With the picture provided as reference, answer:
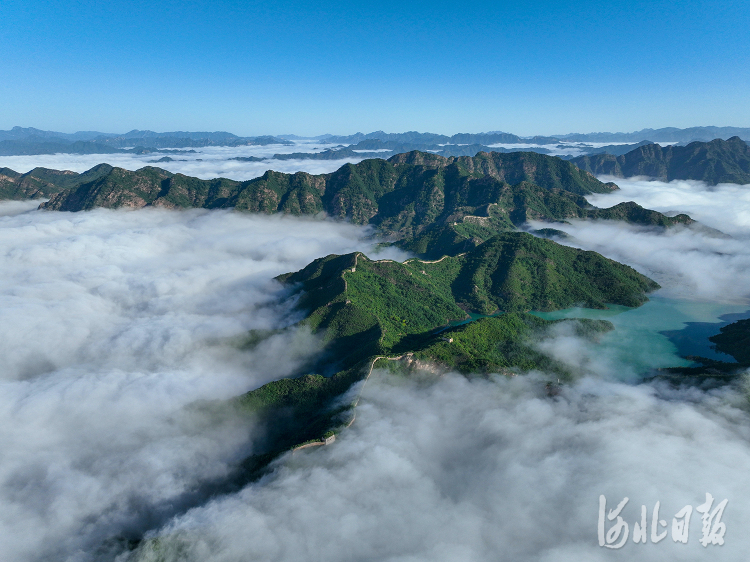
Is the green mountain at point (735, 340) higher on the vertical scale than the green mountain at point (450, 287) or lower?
lower

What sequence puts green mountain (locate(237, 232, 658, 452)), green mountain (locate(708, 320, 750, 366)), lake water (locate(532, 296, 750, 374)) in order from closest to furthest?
green mountain (locate(237, 232, 658, 452))
green mountain (locate(708, 320, 750, 366))
lake water (locate(532, 296, 750, 374))

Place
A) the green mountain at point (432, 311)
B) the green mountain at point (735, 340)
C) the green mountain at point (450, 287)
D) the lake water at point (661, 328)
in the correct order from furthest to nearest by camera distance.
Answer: the green mountain at point (450, 287), the lake water at point (661, 328), the green mountain at point (735, 340), the green mountain at point (432, 311)

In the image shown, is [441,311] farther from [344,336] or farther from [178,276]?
[178,276]

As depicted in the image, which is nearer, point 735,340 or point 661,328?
point 735,340

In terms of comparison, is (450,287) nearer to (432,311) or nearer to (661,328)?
(432,311)

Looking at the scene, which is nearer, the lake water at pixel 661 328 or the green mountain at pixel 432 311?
the green mountain at pixel 432 311

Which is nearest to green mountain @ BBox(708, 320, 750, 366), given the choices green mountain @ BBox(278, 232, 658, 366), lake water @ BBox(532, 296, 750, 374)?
lake water @ BBox(532, 296, 750, 374)

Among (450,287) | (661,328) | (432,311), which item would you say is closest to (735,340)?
(661,328)

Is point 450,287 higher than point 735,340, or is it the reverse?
point 450,287

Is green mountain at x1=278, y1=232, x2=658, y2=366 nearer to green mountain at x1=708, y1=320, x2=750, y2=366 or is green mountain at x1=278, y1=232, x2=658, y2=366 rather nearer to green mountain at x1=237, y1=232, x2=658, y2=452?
green mountain at x1=237, y1=232, x2=658, y2=452

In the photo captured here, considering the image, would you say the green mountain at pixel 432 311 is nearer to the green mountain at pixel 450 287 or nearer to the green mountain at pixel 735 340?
the green mountain at pixel 450 287

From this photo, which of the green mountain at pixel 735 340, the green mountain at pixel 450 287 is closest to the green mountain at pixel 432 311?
the green mountain at pixel 450 287

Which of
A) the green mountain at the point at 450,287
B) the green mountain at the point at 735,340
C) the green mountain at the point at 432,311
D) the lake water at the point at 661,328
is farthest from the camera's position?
the green mountain at the point at 450,287

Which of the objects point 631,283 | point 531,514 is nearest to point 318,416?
point 531,514
